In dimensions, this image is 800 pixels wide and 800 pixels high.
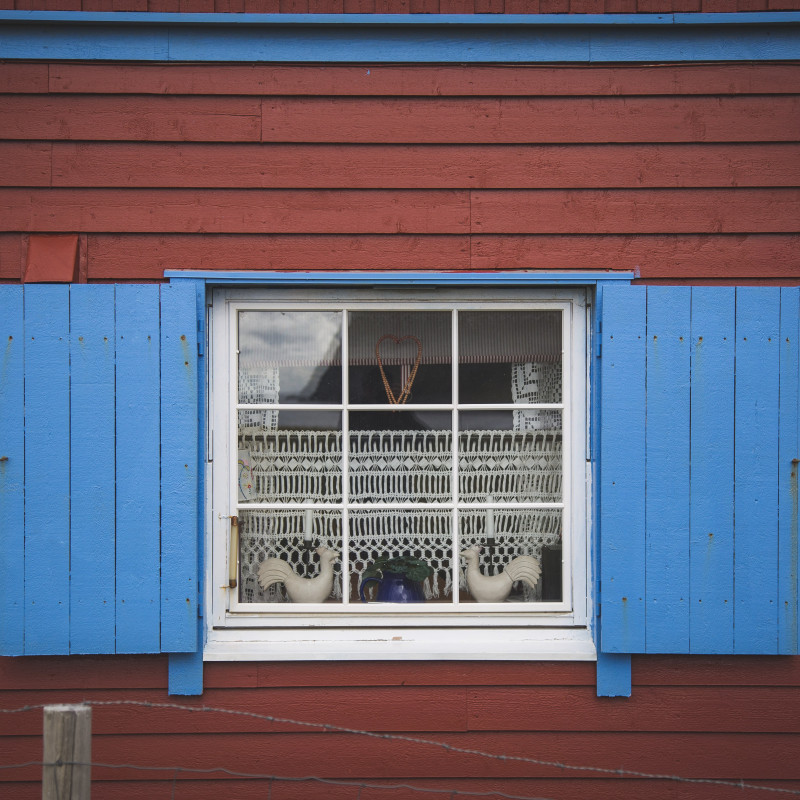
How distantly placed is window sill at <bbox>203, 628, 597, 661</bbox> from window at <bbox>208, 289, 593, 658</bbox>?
7cm

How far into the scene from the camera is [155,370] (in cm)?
257

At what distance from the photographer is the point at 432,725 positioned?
8.66ft

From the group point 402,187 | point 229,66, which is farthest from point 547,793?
point 229,66

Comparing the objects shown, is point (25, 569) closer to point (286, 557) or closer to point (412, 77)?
point (286, 557)

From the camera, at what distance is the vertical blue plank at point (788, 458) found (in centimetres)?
257

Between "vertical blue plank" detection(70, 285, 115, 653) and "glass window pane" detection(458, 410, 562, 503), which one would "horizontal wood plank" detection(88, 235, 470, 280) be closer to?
"vertical blue plank" detection(70, 285, 115, 653)

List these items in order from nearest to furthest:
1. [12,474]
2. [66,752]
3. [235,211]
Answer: [66,752] → [12,474] → [235,211]

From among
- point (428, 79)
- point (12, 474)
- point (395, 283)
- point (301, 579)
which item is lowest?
point (301, 579)

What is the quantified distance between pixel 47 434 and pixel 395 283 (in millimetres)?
1447

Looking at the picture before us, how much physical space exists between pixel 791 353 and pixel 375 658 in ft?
6.50

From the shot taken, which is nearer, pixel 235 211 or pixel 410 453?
pixel 235 211

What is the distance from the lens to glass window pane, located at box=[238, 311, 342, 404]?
275cm

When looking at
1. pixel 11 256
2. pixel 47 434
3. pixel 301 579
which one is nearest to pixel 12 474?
pixel 47 434

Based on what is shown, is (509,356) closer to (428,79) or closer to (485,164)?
(485,164)
